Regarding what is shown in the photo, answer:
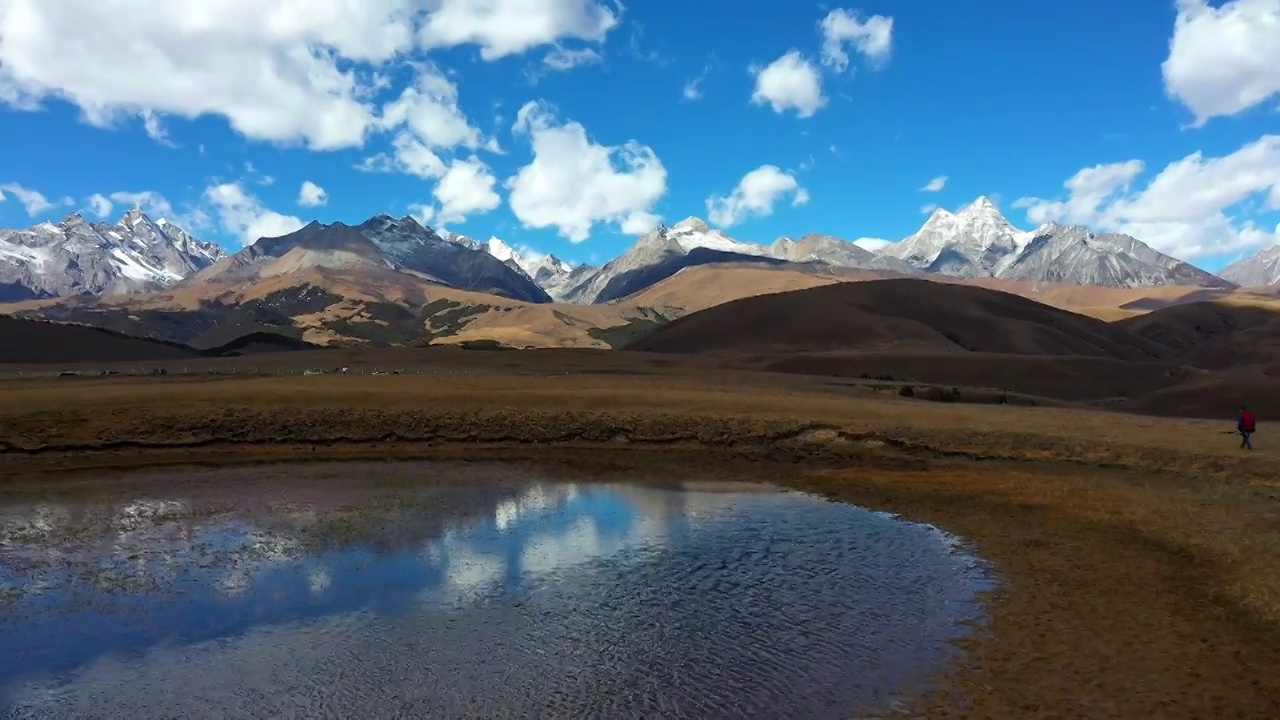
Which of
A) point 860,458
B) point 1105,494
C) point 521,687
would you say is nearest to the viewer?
point 521,687

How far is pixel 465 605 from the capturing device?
58.6 feet

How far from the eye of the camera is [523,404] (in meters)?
45.3

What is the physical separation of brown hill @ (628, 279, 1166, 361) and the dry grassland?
83189mm

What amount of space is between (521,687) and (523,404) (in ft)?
104

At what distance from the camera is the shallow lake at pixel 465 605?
13727mm

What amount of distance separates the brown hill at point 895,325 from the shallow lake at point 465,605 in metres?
103

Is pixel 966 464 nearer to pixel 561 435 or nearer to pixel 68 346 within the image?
pixel 561 435

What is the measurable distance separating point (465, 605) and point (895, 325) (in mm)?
136075

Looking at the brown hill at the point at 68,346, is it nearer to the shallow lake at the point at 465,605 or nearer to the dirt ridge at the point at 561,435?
the dirt ridge at the point at 561,435

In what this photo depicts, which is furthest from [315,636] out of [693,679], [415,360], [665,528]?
[415,360]

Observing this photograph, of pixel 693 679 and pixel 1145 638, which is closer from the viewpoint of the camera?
pixel 693 679

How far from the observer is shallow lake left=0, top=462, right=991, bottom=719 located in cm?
1373

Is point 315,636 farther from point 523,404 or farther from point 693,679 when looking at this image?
point 523,404

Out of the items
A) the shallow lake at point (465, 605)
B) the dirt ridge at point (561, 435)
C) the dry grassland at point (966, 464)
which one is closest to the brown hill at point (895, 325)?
the dry grassland at point (966, 464)
